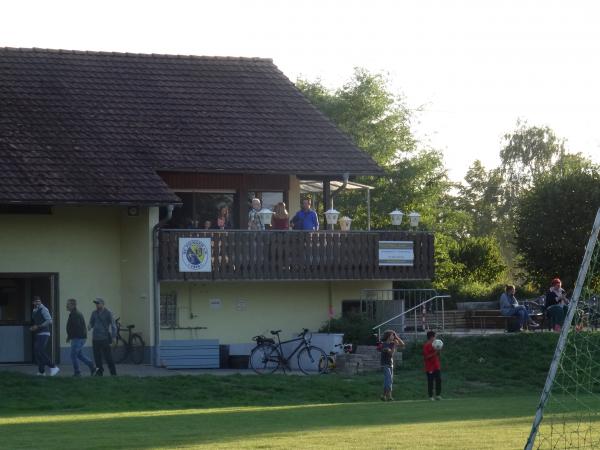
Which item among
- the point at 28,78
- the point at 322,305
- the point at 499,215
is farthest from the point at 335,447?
the point at 499,215

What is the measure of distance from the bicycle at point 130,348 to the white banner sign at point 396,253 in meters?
6.62

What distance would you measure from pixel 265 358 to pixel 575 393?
291 inches

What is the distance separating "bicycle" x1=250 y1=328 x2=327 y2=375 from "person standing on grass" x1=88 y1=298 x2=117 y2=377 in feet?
13.4

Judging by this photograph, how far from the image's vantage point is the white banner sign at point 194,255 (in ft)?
116

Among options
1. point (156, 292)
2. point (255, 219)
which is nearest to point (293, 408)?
point (156, 292)

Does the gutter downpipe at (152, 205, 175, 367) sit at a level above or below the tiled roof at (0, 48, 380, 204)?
below

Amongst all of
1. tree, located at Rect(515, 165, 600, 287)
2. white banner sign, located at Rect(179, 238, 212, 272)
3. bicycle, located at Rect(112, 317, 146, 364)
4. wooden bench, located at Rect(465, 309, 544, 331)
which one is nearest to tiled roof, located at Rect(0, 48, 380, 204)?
white banner sign, located at Rect(179, 238, 212, 272)

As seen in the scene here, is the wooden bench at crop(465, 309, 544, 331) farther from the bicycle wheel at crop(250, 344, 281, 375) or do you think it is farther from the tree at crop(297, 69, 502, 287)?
the tree at crop(297, 69, 502, 287)

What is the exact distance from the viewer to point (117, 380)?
95.5 ft

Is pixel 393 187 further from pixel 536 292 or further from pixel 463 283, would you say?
pixel 536 292

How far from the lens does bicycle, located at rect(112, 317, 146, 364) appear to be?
3538 centimetres

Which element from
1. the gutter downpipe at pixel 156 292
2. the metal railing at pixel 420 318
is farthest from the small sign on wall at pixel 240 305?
the metal railing at pixel 420 318

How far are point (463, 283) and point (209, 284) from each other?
27395 mm

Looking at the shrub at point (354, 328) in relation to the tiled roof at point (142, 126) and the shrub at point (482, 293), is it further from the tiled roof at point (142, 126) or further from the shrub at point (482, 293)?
the shrub at point (482, 293)
